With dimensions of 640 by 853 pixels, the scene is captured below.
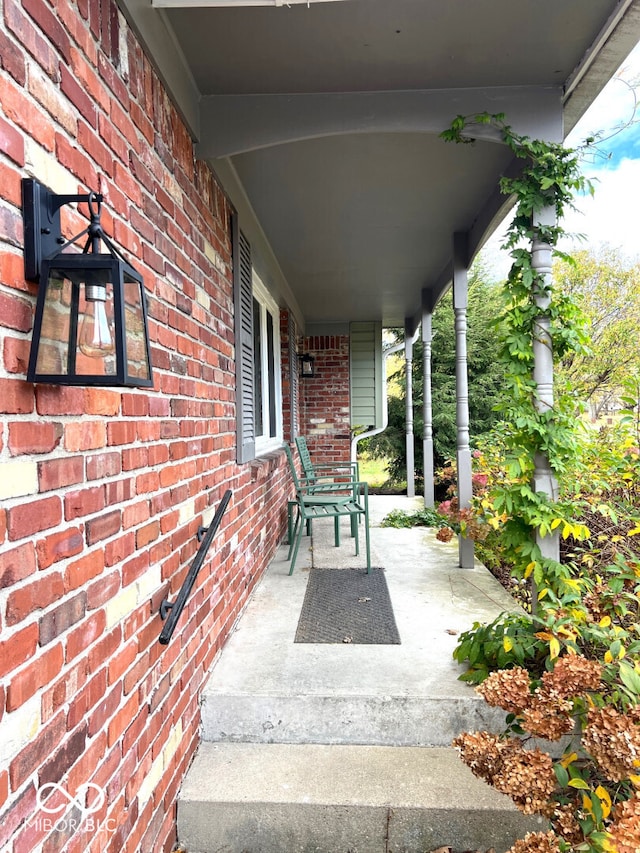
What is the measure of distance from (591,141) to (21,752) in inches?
109

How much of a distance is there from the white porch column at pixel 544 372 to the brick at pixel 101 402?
1727 mm

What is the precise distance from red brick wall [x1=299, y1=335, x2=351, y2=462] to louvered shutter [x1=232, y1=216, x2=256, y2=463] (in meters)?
3.99

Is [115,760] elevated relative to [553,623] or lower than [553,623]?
lower

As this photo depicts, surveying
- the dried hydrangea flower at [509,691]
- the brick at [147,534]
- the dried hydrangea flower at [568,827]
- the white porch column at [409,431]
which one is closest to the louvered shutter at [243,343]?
the brick at [147,534]

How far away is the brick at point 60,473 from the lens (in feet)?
3.17

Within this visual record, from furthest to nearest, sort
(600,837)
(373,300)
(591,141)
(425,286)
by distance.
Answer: (373,300) → (425,286) → (591,141) → (600,837)

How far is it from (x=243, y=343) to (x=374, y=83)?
137 centimetres

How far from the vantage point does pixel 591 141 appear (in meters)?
2.21

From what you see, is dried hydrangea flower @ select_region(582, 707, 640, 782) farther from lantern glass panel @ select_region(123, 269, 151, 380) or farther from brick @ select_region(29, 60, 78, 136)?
brick @ select_region(29, 60, 78, 136)

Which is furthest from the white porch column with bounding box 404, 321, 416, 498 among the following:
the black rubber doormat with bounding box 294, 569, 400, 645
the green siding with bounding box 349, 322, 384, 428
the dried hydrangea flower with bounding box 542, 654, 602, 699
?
the dried hydrangea flower with bounding box 542, 654, 602, 699

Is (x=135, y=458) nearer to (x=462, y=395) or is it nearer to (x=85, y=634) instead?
(x=85, y=634)

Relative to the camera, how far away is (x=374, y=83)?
2100 millimetres

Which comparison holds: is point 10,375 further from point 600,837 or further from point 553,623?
point 553,623

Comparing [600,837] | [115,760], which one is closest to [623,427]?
[600,837]
